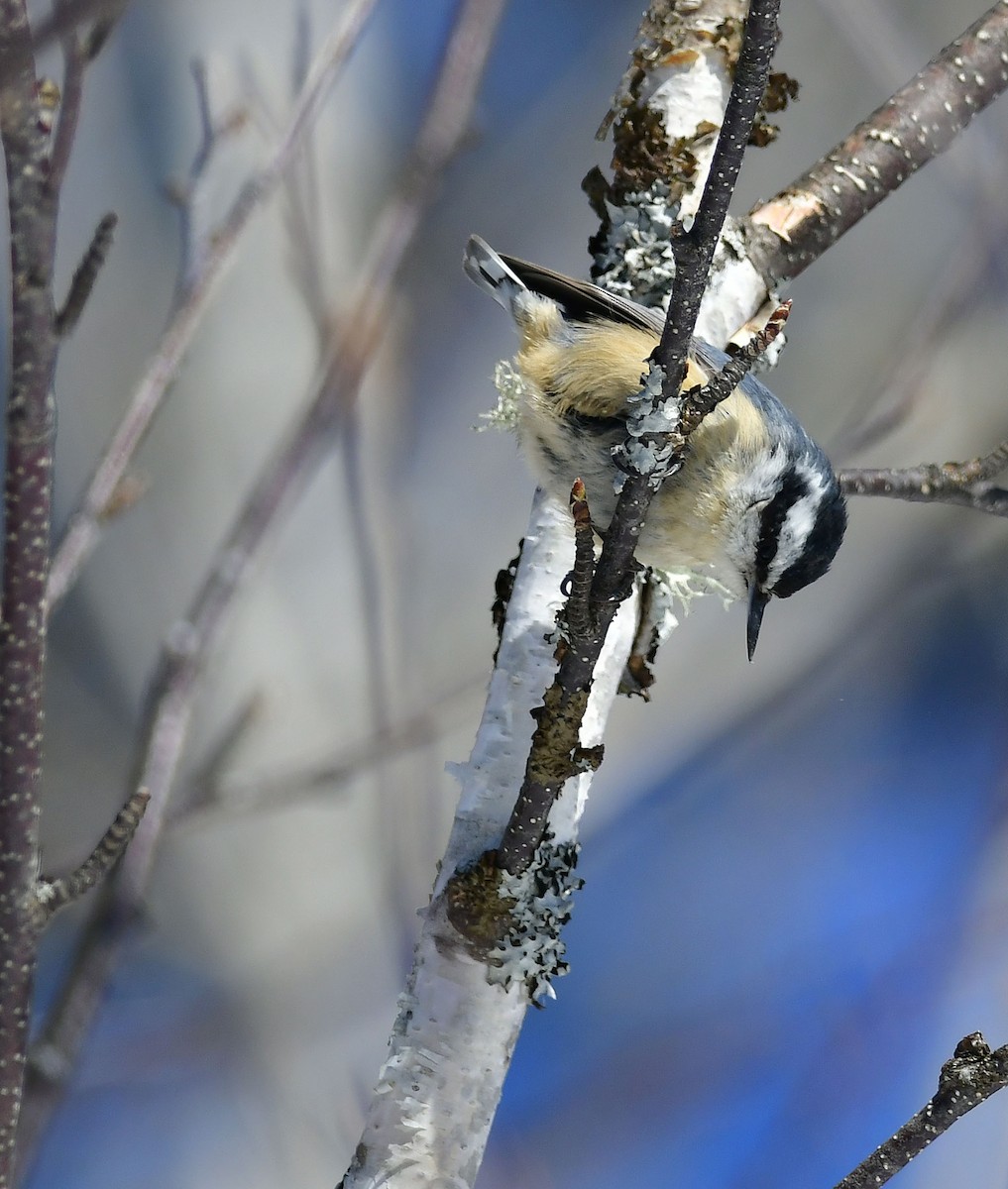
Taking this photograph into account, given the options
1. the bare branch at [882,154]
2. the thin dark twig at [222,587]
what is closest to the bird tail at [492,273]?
the thin dark twig at [222,587]

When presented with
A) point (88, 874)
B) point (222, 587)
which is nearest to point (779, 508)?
point (222, 587)

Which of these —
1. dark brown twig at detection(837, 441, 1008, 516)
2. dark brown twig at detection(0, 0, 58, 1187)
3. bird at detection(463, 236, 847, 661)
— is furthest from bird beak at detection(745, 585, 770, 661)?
dark brown twig at detection(0, 0, 58, 1187)

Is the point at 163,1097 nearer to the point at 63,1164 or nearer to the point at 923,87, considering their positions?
the point at 63,1164

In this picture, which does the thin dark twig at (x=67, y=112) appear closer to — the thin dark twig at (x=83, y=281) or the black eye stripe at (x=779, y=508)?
the thin dark twig at (x=83, y=281)

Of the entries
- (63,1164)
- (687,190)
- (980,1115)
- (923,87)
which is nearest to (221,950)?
(63,1164)

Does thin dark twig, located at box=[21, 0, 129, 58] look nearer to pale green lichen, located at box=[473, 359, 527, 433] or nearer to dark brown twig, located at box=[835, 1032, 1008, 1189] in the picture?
dark brown twig, located at box=[835, 1032, 1008, 1189]

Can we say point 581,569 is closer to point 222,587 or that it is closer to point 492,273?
point 222,587
